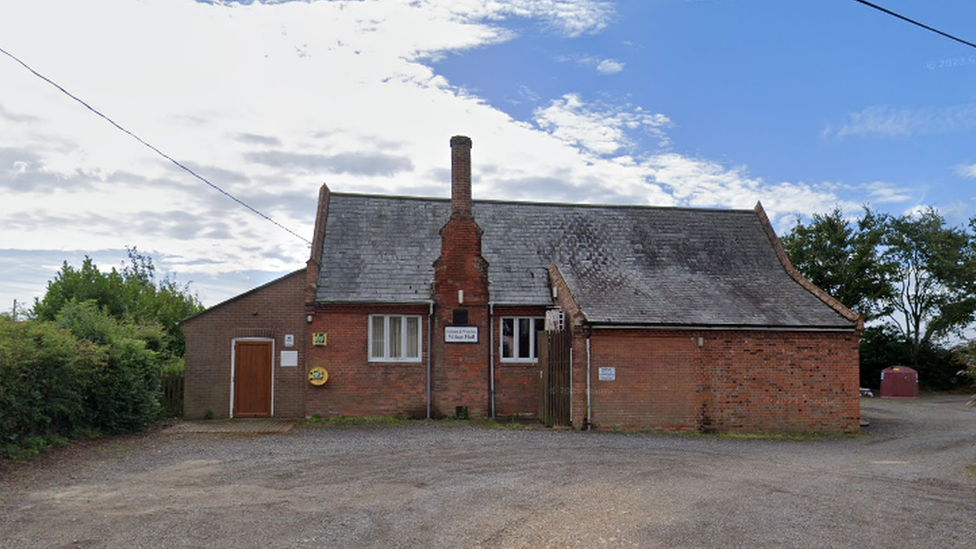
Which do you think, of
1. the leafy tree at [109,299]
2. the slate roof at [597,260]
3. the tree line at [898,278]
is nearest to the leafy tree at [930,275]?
the tree line at [898,278]

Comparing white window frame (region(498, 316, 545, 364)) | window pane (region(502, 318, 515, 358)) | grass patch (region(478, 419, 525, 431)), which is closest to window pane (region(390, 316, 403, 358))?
white window frame (region(498, 316, 545, 364))

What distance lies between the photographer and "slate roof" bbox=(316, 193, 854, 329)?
1878 cm

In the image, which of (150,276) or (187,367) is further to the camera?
(150,276)

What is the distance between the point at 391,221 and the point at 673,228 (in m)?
9.00

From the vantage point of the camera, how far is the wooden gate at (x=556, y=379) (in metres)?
17.8

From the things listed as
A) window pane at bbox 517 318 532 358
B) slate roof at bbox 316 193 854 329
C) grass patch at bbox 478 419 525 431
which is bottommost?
grass patch at bbox 478 419 525 431

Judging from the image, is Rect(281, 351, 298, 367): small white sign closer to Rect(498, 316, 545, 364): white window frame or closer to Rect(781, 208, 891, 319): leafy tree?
Rect(498, 316, 545, 364): white window frame

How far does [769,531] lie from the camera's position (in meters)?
8.00

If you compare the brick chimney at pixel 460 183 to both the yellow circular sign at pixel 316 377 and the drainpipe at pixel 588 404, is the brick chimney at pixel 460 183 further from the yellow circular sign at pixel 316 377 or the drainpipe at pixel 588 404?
the drainpipe at pixel 588 404

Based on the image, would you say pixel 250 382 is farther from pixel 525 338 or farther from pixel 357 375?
pixel 525 338

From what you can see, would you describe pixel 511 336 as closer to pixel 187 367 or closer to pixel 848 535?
pixel 187 367

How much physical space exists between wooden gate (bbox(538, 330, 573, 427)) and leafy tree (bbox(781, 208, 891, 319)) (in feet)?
76.7

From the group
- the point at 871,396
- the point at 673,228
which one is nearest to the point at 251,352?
the point at 673,228

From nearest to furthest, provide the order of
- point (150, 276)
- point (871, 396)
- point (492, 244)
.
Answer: point (492, 244), point (871, 396), point (150, 276)
